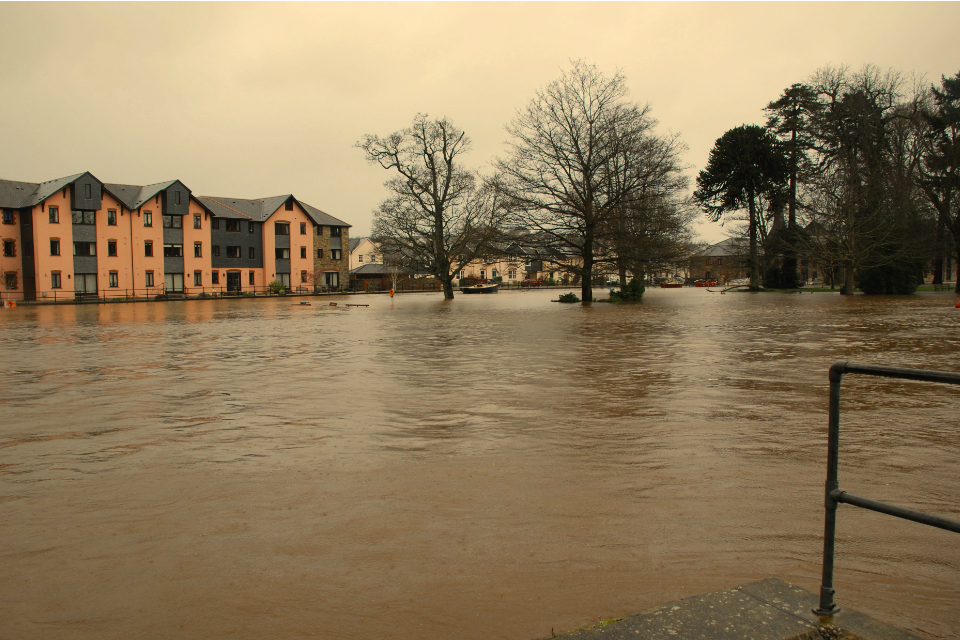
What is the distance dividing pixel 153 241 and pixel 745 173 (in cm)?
5642

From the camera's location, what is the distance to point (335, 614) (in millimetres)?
3434

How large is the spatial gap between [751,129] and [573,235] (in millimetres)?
29409

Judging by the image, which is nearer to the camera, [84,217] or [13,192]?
[13,192]

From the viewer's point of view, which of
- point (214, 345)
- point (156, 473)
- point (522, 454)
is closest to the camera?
point (156, 473)

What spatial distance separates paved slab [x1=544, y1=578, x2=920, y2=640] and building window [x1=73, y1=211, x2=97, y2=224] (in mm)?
69735

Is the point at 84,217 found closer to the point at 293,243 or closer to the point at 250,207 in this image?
the point at 250,207

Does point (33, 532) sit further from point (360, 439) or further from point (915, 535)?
point (915, 535)

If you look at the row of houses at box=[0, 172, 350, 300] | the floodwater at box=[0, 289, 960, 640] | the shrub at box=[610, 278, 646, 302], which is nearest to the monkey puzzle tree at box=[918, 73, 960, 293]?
the shrub at box=[610, 278, 646, 302]

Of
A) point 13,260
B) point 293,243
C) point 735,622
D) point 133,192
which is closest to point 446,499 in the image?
point 735,622


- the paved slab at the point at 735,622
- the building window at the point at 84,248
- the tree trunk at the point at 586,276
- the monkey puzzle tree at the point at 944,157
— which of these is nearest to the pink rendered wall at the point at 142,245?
the building window at the point at 84,248

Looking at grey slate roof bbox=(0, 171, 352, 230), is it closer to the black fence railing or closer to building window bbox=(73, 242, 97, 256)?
building window bbox=(73, 242, 97, 256)

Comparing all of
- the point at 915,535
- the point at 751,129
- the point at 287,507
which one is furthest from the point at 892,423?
the point at 751,129

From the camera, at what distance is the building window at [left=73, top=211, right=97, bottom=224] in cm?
6119

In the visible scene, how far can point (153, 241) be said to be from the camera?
217 ft
